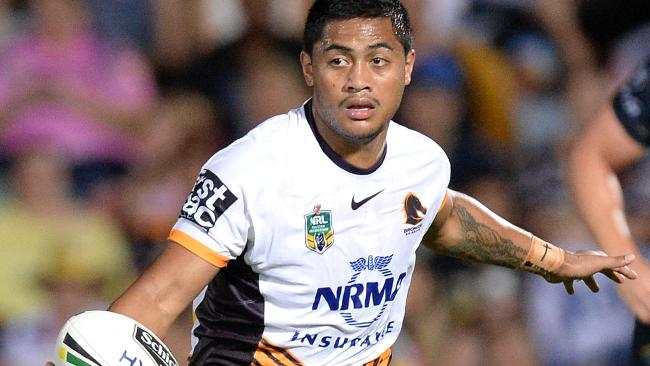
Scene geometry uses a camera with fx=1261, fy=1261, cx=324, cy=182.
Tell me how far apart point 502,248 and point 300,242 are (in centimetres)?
108

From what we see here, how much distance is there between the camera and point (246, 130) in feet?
25.8

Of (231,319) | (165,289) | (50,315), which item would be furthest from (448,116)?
(165,289)

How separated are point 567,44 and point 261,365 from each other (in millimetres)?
4575

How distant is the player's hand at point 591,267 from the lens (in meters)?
5.00

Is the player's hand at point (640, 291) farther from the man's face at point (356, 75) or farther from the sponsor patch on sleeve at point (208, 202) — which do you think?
the sponsor patch on sleeve at point (208, 202)

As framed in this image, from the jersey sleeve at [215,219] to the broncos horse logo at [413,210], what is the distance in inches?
28.8

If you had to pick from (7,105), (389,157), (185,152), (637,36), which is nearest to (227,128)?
(185,152)

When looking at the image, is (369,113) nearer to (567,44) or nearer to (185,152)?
(185,152)

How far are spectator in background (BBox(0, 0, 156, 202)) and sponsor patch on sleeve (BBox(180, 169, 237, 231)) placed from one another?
3751 mm

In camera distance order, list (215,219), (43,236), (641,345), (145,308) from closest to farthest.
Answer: (145,308), (215,219), (641,345), (43,236)

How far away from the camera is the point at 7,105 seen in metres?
7.79

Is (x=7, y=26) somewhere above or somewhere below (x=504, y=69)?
above

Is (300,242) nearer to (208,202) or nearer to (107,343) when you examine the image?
(208,202)

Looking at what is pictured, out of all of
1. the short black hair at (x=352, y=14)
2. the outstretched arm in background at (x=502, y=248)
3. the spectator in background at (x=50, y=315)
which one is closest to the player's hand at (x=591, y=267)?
the outstretched arm in background at (x=502, y=248)
